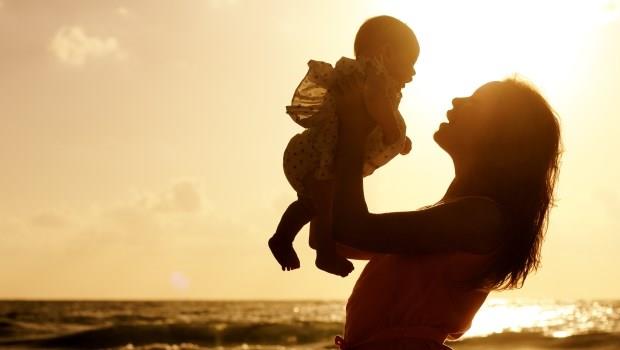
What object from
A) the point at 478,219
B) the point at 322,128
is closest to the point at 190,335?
the point at 322,128

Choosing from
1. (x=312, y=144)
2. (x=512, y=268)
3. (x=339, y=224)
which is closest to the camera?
(x=339, y=224)

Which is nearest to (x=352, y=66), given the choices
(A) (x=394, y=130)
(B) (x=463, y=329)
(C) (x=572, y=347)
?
(A) (x=394, y=130)

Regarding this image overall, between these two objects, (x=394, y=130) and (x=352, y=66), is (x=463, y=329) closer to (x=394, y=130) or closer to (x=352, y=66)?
(x=394, y=130)

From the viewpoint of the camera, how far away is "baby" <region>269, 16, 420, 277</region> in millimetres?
2566

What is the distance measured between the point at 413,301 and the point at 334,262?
0.45 meters

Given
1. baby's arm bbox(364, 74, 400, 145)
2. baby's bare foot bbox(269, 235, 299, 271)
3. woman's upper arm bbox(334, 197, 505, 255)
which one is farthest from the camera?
baby's bare foot bbox(269, 235, 299, 271)

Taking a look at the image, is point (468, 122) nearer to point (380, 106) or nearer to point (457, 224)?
point (380, 106)

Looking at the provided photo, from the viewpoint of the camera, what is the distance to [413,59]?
2955 millimetres

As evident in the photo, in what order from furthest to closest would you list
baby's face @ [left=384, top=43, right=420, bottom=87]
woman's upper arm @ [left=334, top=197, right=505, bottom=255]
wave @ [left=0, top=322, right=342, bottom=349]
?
1. wave @ [left=0, top=322, right=342, bottom=349]
2. baby's face @ [left=384, top=43, right=420, bottom=87]
3. woman's upper arm @ [left=334, top=197, right=505, bottom=255]

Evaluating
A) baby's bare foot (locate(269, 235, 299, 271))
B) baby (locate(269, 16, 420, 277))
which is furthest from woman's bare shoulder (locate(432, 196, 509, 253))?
baby's bare foot (locate(269, 235, 299, 271))

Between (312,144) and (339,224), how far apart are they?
60 cm

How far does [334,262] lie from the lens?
8.97 feet

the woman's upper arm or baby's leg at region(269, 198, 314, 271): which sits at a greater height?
baby's leg at region(269, 198, 314, 271)

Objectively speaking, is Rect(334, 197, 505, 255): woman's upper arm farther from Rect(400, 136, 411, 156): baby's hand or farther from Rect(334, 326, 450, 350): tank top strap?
Rect(400, 136, 411, 156): baby's hand
